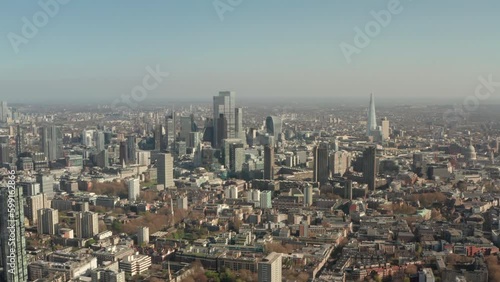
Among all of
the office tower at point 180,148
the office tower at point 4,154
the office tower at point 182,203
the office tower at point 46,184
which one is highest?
the office tower at point 4,154

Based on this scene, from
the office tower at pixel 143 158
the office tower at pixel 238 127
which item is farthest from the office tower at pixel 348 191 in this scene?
the office tower at pixel 238 127

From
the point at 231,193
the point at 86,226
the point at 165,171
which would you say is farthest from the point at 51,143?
the point at 86,226

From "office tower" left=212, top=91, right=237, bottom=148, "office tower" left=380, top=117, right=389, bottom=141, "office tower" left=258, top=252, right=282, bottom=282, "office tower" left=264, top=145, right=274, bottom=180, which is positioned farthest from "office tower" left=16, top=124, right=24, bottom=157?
"office tower" left=380, top=117, right=389, bottom=141

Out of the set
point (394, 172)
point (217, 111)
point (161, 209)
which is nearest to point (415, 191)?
point (394, 172)

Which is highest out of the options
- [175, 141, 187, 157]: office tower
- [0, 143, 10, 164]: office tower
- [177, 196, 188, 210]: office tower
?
[0, 143, 10, 164]: office tower

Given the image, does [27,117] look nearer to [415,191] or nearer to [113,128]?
[113,128]

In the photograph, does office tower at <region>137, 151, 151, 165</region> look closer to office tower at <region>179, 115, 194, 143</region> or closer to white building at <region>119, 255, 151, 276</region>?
office tower at <region>179, 115, 194, 143</region>

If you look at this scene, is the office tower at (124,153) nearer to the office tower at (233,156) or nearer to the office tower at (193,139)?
the office tower at (193,139)
